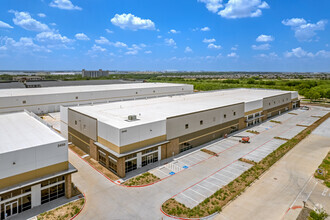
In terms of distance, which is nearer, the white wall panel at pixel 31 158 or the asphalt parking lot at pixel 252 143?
the white wall panel at pixel 31 158

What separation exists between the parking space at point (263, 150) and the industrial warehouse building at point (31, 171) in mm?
25005

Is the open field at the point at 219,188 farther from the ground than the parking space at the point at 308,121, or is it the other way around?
the parking space at the point at 308,121

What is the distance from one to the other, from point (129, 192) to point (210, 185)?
9.00 meters

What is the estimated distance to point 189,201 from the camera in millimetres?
21562

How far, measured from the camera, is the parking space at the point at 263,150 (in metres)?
32.9

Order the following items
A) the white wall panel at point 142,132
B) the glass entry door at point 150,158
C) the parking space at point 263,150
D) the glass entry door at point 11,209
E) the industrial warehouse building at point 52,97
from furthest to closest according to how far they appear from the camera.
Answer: the industrial warehouse building at point 52,97, the parking space at point 263,150, the glass entry door at point 150,158, the white wall panel at point 142,132, the glass entry door at point 11,209

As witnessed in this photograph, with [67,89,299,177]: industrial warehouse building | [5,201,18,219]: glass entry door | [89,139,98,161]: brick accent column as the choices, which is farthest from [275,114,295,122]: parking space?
[5,201,18,219]: glass entry door

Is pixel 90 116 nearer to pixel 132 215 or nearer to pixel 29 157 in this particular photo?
pixel 29 157

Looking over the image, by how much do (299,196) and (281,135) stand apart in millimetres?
24369

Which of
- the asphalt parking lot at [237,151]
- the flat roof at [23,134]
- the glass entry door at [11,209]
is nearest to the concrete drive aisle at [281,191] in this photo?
the asphalt parking lot at [237,151]

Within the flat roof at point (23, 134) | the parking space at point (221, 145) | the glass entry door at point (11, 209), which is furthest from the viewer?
the parking space at point (221, 145)

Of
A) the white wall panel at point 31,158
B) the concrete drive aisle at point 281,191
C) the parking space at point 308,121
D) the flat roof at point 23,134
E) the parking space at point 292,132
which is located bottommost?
the concrete drive aisle at point 281,191

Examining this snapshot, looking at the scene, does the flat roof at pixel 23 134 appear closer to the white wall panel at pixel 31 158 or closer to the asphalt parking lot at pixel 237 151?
the white wall panel at pixel 31 158

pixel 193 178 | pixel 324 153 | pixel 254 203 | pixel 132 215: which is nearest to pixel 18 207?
pixel 132 215
